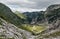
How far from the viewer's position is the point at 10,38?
74812 mm

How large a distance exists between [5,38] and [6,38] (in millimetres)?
1392

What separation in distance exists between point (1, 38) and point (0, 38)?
0.46 m

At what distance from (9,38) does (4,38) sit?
485cm

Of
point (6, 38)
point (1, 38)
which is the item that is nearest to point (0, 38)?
point (1, 38)

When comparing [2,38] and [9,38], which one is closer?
[2,38]

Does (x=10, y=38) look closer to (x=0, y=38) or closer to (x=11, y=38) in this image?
(x=11, y=38)

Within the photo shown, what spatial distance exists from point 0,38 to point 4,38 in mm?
2968

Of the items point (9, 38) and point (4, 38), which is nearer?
point (4, 38)

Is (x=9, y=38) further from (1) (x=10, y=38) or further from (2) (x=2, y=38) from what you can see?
(2) (x=2, y=38)

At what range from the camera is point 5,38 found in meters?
70.6

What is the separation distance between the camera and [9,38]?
7388 cm

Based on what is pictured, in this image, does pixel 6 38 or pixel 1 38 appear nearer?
pixel 1 38

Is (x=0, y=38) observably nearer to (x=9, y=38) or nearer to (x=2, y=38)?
(x=2, y=38)

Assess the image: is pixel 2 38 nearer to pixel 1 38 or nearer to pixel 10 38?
pixel 1 38
